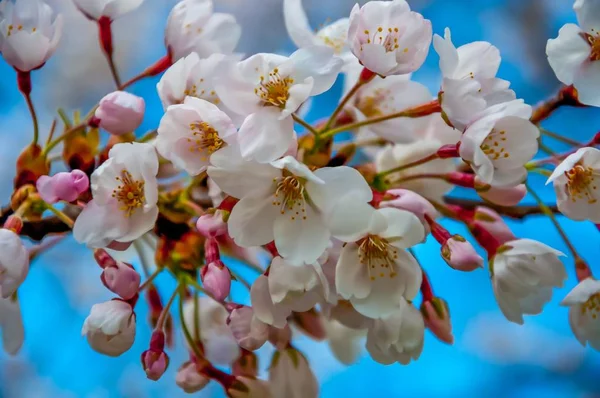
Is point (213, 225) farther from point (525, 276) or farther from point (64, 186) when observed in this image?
point (525, 276)

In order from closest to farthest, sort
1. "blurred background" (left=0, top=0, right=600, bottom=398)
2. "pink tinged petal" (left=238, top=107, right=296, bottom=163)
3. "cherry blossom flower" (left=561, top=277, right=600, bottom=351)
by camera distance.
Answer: "pink tinged petal" (left=238, top=107, right=296, bottom=163) < "cherry blossom flower" (left=561, top=277, right=600, bottom=351) < "blurred background" (left=0, top=0, right=600, bottom=398)

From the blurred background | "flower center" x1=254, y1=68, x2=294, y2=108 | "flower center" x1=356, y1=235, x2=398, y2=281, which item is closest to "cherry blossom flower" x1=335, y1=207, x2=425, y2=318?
"flower center" x1=356, y1=235, x2=398, y2=281

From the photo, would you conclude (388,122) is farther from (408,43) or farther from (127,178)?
(127,178)

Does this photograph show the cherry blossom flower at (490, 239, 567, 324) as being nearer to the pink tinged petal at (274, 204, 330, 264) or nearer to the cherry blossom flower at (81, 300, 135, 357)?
the pink tinged petal at (274, 204, 330, 264)

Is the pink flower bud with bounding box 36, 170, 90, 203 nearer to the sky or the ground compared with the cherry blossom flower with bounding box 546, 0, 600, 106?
nearer to the ground

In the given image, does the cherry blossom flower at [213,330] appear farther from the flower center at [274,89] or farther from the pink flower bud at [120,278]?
the flower center at [274,89]

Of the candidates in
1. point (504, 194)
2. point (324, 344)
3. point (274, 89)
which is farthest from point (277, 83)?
point (324, 344)

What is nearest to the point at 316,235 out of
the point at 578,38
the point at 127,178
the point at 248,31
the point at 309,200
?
the point at 309,200

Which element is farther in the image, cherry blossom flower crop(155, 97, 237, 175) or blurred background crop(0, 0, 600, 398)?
blurred background crop(0, 0, 600, 398)
